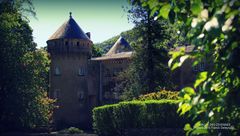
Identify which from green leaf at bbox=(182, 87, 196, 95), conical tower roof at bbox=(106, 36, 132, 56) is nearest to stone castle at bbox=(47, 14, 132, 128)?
conical tower roof at bbox=(106, 36, 132, 56)

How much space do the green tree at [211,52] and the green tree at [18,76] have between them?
3244 centimetres

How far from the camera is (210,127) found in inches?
150

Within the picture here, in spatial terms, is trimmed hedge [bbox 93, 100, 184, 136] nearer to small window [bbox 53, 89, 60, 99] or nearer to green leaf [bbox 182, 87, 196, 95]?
small window [bbox 53, 89, 60, 99]

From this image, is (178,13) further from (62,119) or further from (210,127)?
(62,119)

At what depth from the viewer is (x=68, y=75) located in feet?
175

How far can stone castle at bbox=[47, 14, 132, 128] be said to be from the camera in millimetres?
52844

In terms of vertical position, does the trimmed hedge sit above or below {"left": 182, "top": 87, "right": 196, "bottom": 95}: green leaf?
below

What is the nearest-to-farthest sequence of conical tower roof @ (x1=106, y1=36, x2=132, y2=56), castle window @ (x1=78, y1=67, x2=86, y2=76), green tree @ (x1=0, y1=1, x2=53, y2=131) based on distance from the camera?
green tree @ (x1=0, y1=1, x2=53, y2=131)
castle window @ (x1=78, y1=67, x2=86, y2=76)
conical tower roof @ (x1=106, y1=36, x2=132, y2=56)

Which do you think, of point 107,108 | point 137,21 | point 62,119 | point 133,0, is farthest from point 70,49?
point 133,0

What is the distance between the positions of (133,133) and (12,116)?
13.4 meters

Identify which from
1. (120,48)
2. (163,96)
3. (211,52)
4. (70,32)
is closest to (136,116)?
(163,96)

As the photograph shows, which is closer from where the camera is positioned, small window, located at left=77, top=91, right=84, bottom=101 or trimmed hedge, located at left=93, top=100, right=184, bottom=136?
trimmed hedge, located at left=93, top=100, right=184, bottom=136

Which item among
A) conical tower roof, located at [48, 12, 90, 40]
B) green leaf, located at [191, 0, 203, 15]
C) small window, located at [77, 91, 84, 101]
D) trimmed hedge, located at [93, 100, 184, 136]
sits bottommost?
trimmed hedge, located at [93, 100, 184, 136]

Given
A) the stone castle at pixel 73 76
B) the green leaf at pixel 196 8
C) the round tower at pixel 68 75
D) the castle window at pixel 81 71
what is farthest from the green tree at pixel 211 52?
the castle window at pixel 81 71
